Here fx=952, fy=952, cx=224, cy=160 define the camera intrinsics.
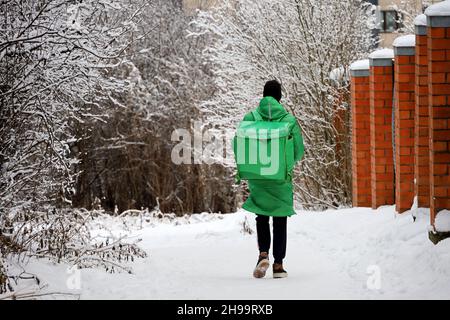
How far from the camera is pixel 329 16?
15.8 meters

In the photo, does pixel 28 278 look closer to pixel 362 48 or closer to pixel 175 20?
pixel 362 48

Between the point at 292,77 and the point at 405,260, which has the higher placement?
the point at 292,77

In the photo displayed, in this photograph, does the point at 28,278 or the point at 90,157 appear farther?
the point at 90,157

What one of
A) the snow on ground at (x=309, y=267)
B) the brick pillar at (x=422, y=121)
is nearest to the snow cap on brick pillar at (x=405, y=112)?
the snow on ground at (x=309, y=267)

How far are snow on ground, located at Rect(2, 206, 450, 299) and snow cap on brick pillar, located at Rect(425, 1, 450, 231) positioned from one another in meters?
0.48

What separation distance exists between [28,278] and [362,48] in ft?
33.5

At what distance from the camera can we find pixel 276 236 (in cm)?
857

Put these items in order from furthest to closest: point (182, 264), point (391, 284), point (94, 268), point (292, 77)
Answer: point (292, 77) < point (182, 264) < point (94, 268) < point (391, 284)

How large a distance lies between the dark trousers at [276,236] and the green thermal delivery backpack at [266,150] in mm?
417

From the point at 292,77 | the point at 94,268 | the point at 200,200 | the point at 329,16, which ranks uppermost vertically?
the point at 329,16

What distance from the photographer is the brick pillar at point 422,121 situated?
925 cm

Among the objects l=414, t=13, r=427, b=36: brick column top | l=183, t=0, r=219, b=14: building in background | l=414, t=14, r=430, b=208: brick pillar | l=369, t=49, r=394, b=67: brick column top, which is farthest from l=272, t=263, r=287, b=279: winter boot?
l=183, t=0, r=219, b=14: building in background
